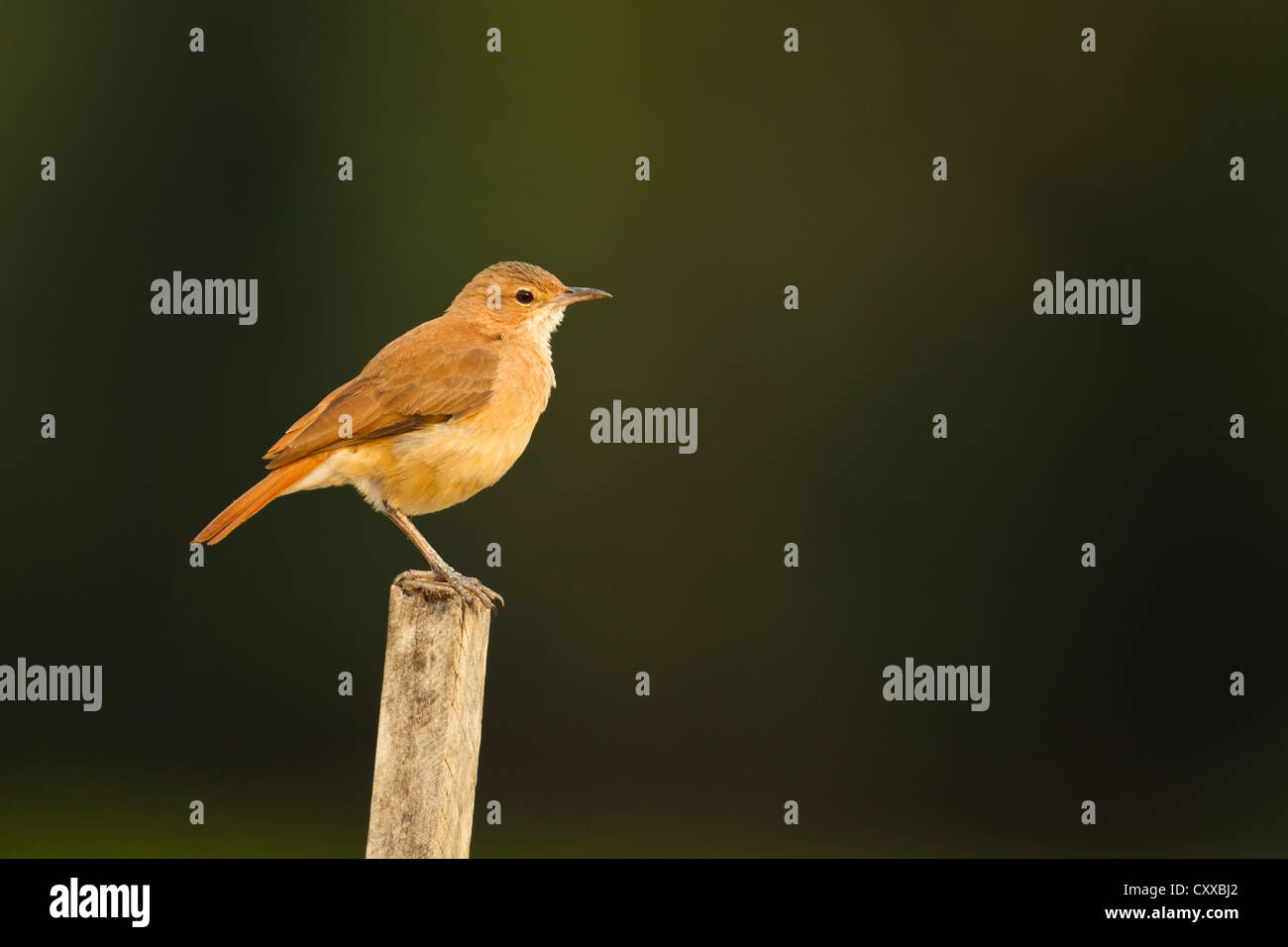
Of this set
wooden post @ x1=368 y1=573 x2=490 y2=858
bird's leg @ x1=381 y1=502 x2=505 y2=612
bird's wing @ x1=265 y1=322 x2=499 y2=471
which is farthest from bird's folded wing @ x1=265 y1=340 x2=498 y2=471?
wooden post @ x1=368 y1=573 x2=490 y2=858

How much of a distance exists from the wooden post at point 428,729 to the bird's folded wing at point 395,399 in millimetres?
1643

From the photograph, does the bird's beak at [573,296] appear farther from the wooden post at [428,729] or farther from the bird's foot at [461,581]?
the wooden post at [428,729]

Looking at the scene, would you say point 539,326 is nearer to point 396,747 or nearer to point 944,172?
point 396,747

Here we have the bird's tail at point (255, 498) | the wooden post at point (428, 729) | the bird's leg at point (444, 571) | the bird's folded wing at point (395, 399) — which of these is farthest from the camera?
the bird's folded wing at point (395, 399)

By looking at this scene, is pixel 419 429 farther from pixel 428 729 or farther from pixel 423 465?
pixel 428 729

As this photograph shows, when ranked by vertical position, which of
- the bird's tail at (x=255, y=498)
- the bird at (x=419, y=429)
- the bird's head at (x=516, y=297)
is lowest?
the bird's tail at (x=255, y=498)

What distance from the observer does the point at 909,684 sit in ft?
54.8

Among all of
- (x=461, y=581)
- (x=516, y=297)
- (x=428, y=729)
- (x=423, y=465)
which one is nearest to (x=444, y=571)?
(x=461, y=581)

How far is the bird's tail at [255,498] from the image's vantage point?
7.00 meters

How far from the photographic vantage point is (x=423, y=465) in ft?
26.0

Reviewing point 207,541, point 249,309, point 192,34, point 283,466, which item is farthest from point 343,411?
point 192,34

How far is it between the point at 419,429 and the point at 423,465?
0.59ft

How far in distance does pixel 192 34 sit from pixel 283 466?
11.0 metres

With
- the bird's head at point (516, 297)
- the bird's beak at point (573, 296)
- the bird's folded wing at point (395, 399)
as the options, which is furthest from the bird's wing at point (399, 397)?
the bird's beak at point (573, 296)
